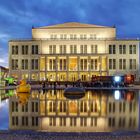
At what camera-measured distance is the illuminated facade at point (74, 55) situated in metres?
96.8

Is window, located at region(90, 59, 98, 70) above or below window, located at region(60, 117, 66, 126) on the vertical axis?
above

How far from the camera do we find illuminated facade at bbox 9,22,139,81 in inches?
3809

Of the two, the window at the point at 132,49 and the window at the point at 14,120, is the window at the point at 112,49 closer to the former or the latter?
the window at the point at 132,49

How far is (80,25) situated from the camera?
334 feet

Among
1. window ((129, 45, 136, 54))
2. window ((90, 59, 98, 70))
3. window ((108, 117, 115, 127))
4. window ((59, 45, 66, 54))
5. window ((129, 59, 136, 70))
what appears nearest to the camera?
window ((108, 117, 115, 127))

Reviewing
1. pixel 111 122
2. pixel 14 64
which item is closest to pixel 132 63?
pixel 14 64

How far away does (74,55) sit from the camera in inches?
3846

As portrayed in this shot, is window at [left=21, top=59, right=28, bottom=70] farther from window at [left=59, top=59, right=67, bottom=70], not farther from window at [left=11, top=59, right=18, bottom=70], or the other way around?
window at [left=59, top=59, right=67, bottom=70]

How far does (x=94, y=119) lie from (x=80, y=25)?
85265mm

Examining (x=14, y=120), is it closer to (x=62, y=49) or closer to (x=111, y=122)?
(x=111, y=122)

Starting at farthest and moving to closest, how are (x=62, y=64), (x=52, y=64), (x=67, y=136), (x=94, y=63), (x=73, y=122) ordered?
(x=52, y=64), (x=62, y=64), (x=94, y=63), (x=73, y=122), (x=67, y=136)

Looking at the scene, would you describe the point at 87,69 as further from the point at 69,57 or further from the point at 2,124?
the point at 2,124

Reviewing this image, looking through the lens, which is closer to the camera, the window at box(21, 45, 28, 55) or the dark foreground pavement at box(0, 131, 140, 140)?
the dark foreground pavement at box(0, 131, 140, 140)

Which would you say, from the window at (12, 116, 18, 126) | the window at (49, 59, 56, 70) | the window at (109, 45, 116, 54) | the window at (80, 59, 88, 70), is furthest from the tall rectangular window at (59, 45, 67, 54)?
the window at (12, 116, 18, 126)
